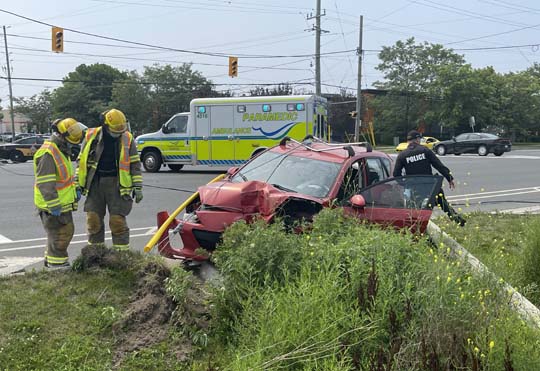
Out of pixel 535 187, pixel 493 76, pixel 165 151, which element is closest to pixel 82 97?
pixel 493 76

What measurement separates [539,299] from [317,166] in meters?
2.62

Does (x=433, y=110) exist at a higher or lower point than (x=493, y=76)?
lower

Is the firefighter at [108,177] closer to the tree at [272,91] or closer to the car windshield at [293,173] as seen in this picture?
the car windshield at [293,173]

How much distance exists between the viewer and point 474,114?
173ft

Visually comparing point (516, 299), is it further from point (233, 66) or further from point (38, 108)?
point (38, 108)

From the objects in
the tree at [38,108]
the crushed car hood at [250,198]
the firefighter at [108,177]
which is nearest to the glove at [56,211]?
the firefighter at [108,177]

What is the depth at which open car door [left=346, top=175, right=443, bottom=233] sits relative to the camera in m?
4.91

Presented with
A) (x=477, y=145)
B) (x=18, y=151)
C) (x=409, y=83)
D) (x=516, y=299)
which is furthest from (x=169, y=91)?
(x=516, y=299)

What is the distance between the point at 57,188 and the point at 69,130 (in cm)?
61

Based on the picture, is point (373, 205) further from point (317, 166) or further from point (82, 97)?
point (82, 97)

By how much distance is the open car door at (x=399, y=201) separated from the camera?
4910 mm

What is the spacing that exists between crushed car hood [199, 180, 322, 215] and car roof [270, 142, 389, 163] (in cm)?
102

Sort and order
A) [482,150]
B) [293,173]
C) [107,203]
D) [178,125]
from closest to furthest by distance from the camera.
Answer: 1. [107,203]
2. [293,173]
3. [178,125]
4. [482,150]

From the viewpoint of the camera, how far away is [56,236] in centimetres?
520
